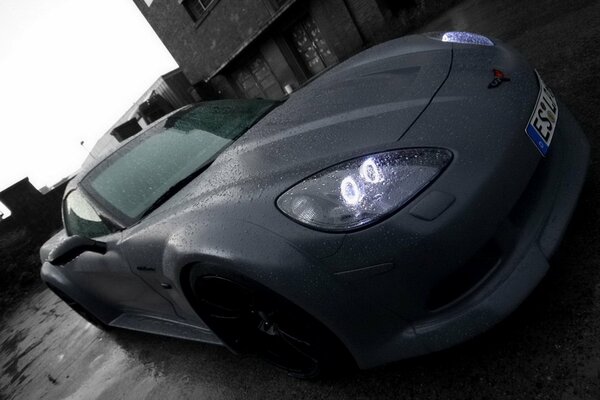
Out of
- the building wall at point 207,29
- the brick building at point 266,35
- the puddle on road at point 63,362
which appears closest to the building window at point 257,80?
the brick building at point 266,35

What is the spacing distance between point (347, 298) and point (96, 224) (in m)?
1.93

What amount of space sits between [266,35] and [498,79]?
1118cm

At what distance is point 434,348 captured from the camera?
1243 mm

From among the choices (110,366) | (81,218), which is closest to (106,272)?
(81,218)

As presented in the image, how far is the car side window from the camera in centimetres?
238

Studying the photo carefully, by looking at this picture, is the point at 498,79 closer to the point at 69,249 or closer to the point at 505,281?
the point at 505,281

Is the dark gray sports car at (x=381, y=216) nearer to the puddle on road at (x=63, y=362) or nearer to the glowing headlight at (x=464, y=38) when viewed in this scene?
the glowing headlight at (x=464, y=38)

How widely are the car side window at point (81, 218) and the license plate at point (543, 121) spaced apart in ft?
7.44

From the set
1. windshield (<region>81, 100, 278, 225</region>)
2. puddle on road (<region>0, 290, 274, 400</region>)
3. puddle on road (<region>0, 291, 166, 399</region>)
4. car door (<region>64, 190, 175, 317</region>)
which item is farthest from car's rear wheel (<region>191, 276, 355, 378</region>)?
puddle on road (<region>0, 291, 166, 399</region>)

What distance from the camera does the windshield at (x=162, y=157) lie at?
2168 mm

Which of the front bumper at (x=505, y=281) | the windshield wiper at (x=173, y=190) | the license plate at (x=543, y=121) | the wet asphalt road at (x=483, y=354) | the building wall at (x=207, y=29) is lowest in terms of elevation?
the wet asphalt road at (x=483, y=354)

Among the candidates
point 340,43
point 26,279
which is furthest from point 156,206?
point 340,43

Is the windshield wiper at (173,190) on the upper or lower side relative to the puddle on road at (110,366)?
upper

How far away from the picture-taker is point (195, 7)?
12695mm
